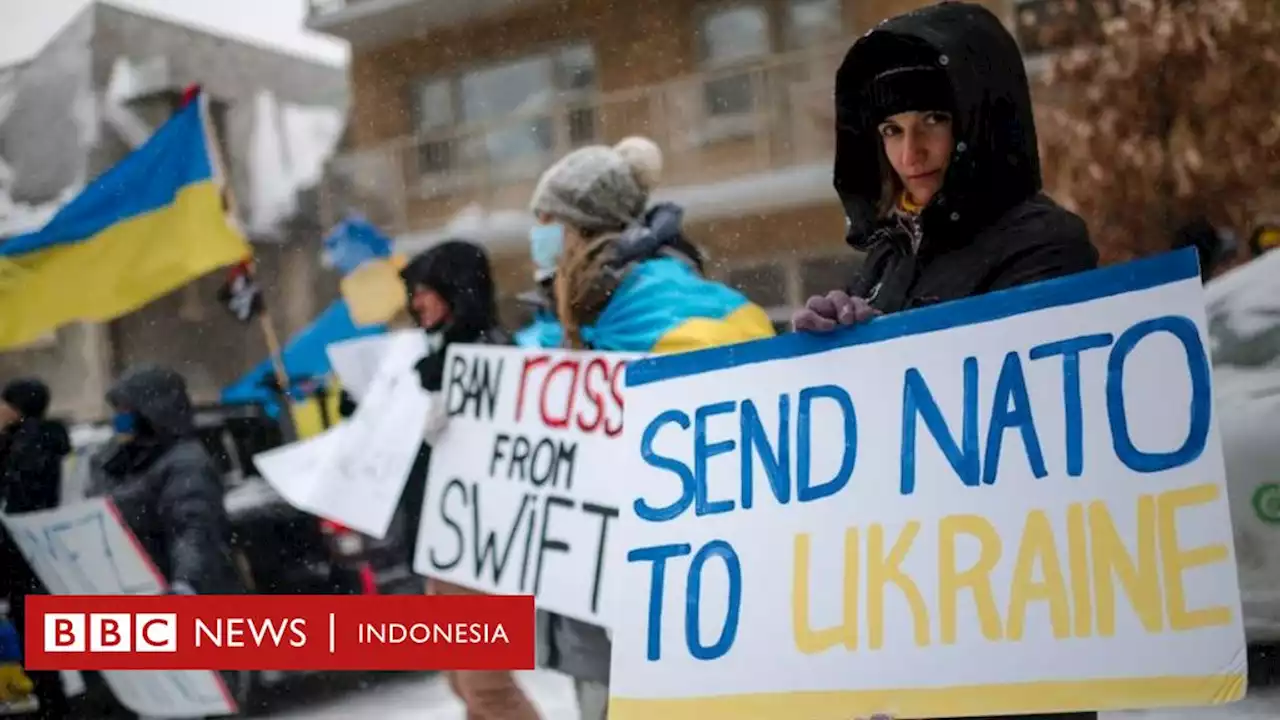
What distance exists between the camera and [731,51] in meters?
2.95

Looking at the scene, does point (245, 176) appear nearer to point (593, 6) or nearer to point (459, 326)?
point (459, 326)

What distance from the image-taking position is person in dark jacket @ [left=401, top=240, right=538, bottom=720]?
10.0ft

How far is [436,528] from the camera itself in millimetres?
3117

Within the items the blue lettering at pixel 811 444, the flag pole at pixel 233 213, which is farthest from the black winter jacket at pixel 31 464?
the blue lettering at pixel 811 444

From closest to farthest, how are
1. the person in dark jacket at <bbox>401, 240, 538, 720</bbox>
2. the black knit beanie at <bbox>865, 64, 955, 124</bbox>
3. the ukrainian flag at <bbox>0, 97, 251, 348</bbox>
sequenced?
1. the black knit beanie at <bbox>865, 64, 955, 124</bbox>
2. the person in dark jacket at <bbox>401, 240, 538, 720</bbox>
3. the ukrainian flag at <bbox>0, 97, 251, 348</bbox>

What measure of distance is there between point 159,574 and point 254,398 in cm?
52

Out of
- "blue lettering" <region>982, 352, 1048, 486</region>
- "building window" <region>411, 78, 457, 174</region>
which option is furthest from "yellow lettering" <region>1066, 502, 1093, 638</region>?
"building window" <region>411, 78, 457, 174</region>

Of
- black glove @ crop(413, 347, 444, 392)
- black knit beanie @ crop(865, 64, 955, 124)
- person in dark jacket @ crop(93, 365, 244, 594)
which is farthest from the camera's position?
A: person in dark jacket @ crop(93, 365, 244, 594)

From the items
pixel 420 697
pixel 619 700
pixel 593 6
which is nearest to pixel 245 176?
pixel 593 6

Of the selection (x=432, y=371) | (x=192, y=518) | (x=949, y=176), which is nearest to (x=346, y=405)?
(x=432, y=371)

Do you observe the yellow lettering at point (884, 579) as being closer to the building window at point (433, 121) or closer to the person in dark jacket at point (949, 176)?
the person in dark jacket at point (949, 176)

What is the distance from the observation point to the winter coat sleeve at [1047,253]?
6.04 ft

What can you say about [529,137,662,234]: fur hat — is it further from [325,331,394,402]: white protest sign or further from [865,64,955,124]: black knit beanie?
[865,64,955,124]: black knit beanie

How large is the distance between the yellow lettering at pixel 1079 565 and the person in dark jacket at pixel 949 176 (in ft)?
1.06
